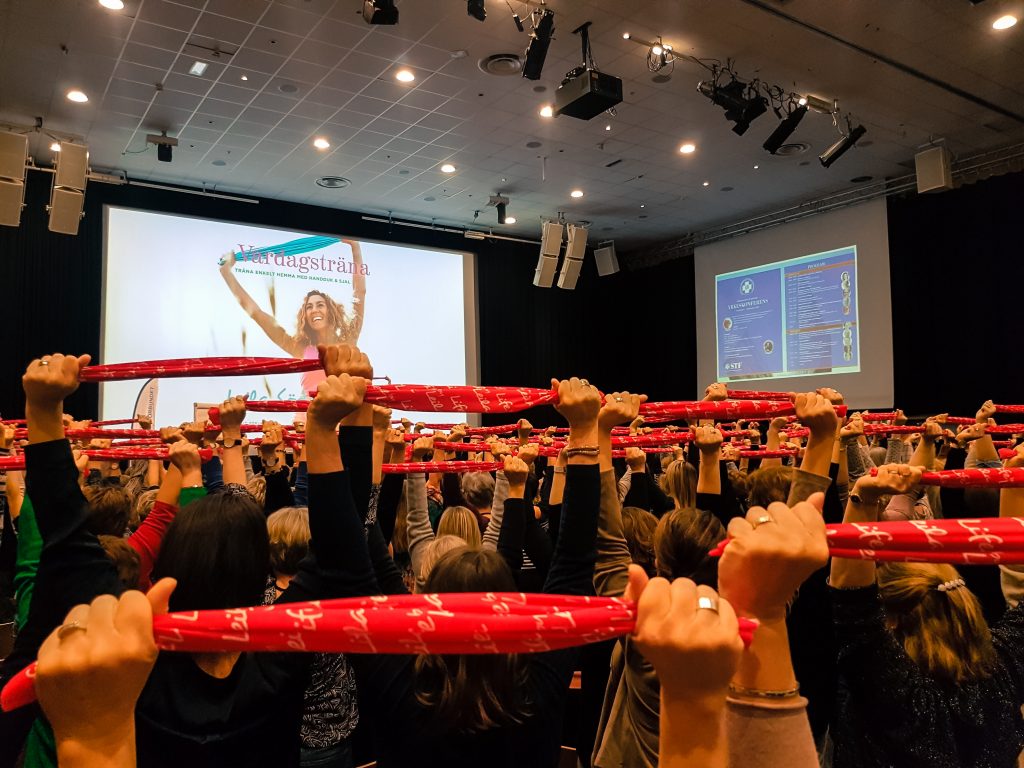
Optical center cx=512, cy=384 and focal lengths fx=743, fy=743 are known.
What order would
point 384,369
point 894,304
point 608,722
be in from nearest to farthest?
point 608,722 < point 894,304 < point 384,369

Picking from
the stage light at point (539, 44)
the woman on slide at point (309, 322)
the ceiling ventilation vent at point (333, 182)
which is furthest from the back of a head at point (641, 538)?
the ceiling ventilation vent at point (333, 182)

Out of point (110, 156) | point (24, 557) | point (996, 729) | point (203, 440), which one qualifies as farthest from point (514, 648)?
point (110, 156)

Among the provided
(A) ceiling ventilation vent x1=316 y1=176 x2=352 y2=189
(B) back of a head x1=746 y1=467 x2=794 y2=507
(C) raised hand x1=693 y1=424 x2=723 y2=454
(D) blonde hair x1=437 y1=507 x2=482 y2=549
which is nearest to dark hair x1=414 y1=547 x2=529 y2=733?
(C) raised hand x1=693 y1=424 x2=723 y2=454

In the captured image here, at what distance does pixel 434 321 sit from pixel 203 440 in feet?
30.6

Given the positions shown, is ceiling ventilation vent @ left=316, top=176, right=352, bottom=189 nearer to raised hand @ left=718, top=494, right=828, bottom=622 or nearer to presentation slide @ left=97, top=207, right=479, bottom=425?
presentation slide @ left=97, top=207, right=479, bottom=425

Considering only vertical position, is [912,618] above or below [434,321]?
below

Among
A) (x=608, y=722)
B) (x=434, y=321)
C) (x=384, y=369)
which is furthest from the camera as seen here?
(x=434, y=321)

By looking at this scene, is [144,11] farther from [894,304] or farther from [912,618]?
[894,304]

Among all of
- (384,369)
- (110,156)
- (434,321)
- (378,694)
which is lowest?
(378,694)

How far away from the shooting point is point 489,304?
13.2 metres

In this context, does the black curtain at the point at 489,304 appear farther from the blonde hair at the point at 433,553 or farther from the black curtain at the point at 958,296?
the blonde hair at the point at 433,553

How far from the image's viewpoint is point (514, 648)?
85 centimetres

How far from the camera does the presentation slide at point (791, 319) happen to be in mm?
10828

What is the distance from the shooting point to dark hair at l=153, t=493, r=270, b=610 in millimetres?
1294
